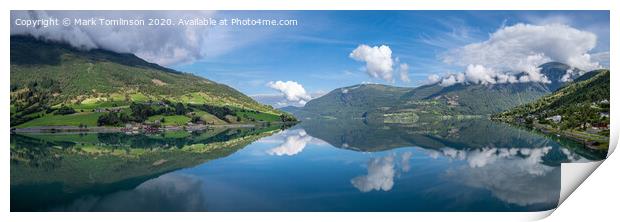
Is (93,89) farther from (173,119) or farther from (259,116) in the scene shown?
(259,116)

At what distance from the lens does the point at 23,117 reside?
111 ft

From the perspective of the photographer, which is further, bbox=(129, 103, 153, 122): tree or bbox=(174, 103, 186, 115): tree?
bbox=(174, 103, 186, 115): tree

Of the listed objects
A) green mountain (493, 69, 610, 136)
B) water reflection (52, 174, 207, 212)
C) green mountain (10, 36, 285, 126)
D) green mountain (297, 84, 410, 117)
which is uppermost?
green mountain (297, 84, 410, 117)

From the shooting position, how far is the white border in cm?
830

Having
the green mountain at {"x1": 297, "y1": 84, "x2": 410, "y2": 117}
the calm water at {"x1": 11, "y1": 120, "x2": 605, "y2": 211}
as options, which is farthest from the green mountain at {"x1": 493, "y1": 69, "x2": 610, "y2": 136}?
the green mountain at {"x1": 297, "y1": 84, "x2": 410, "y2": 117}

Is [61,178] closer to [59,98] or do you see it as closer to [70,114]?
[70,114]

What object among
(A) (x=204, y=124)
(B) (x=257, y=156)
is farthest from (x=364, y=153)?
(A) (x=204, y=124)

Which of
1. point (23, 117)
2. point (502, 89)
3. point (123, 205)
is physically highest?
point (502, 89)

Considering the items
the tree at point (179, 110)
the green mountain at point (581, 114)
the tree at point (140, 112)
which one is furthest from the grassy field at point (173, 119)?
the green mountain at point (581, 114)

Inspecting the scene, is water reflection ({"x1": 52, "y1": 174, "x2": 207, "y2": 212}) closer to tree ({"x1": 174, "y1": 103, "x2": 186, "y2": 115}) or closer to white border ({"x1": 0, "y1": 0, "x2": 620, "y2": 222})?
white border ({"x1": 0, "y1": 0, "x2": 620, "y2": 222})
